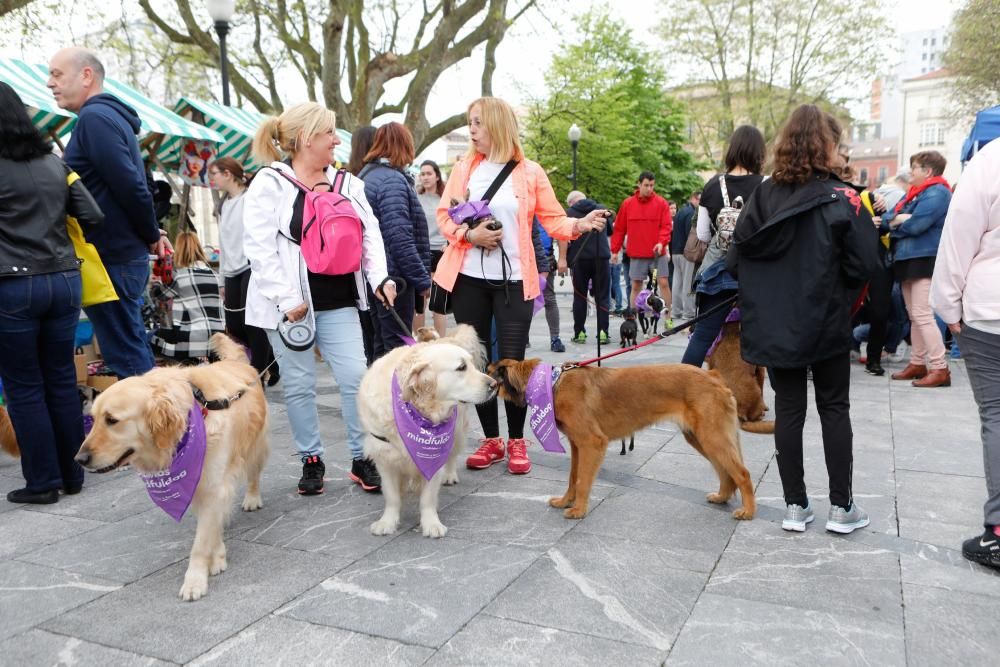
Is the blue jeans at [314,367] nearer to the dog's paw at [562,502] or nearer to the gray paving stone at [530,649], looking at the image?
the dog's paw at [562,502]

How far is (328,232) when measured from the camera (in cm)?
381

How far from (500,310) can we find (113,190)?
2517 millimetres

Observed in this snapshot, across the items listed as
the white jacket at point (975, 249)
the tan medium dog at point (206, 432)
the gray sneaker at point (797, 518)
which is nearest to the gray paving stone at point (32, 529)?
the tan medium dog at point (206, 432)

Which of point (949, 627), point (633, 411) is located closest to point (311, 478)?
point (633, 411)

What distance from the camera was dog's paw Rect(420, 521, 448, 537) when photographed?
358 centimetres

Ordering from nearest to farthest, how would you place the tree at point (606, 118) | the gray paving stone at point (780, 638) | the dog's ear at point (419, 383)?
1. the gray paving stone at point (780, 638)
2. the dog's ear at point (419, 383)
3. the tree at point (606, 118)

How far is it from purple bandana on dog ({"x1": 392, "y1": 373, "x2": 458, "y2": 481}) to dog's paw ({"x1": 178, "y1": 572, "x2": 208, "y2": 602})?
1058 millimetres

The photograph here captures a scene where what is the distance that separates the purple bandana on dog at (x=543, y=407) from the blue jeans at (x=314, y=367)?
100 centimetres

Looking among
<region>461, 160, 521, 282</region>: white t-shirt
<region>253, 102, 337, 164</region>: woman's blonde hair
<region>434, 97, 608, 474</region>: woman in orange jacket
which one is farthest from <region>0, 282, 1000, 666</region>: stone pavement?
<region>253, 102, 337, 164</region>: woman's blonde hair

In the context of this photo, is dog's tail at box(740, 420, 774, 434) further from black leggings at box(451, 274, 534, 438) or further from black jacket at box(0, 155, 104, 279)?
black jacket at box(0, 155, 104, 279)

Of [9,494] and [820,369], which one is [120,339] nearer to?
[9,494]

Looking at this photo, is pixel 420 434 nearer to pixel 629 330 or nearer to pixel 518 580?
pixel 518 580

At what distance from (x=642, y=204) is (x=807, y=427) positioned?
6.39 m

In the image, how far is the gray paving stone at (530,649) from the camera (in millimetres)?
2443
